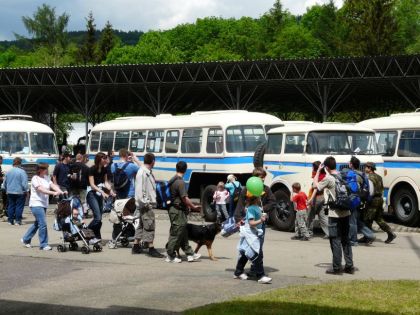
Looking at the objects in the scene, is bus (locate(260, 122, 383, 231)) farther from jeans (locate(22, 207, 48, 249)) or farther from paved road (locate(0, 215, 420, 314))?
jeans (locate(22, 207, 48, 249))

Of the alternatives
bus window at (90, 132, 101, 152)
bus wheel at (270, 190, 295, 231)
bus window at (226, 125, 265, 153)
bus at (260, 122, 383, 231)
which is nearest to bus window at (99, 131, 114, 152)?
bus window at (90, 132, 101, 152)

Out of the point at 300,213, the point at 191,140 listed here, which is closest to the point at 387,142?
the point at 300,213

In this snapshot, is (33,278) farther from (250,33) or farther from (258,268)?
(250,33)

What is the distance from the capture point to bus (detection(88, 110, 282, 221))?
2153cm

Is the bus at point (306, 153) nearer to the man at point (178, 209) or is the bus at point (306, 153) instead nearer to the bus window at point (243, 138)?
the bus window at point (243, 138)

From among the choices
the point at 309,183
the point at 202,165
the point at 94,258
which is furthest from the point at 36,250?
the point at 202,165

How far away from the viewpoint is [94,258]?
1382 centimetres

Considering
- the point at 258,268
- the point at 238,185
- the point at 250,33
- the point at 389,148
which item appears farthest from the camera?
the point at 250,33

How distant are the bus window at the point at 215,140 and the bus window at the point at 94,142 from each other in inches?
323

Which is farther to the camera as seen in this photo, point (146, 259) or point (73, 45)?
point (73, 45)

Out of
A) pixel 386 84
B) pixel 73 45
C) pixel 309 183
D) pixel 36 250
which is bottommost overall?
pixel 36 250

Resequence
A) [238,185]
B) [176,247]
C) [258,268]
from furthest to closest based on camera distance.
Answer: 1. [238,185]
2. [176,247]
3. [258,268]

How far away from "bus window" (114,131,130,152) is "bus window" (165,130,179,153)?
2.97 metres

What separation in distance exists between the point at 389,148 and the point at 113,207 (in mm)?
9268
